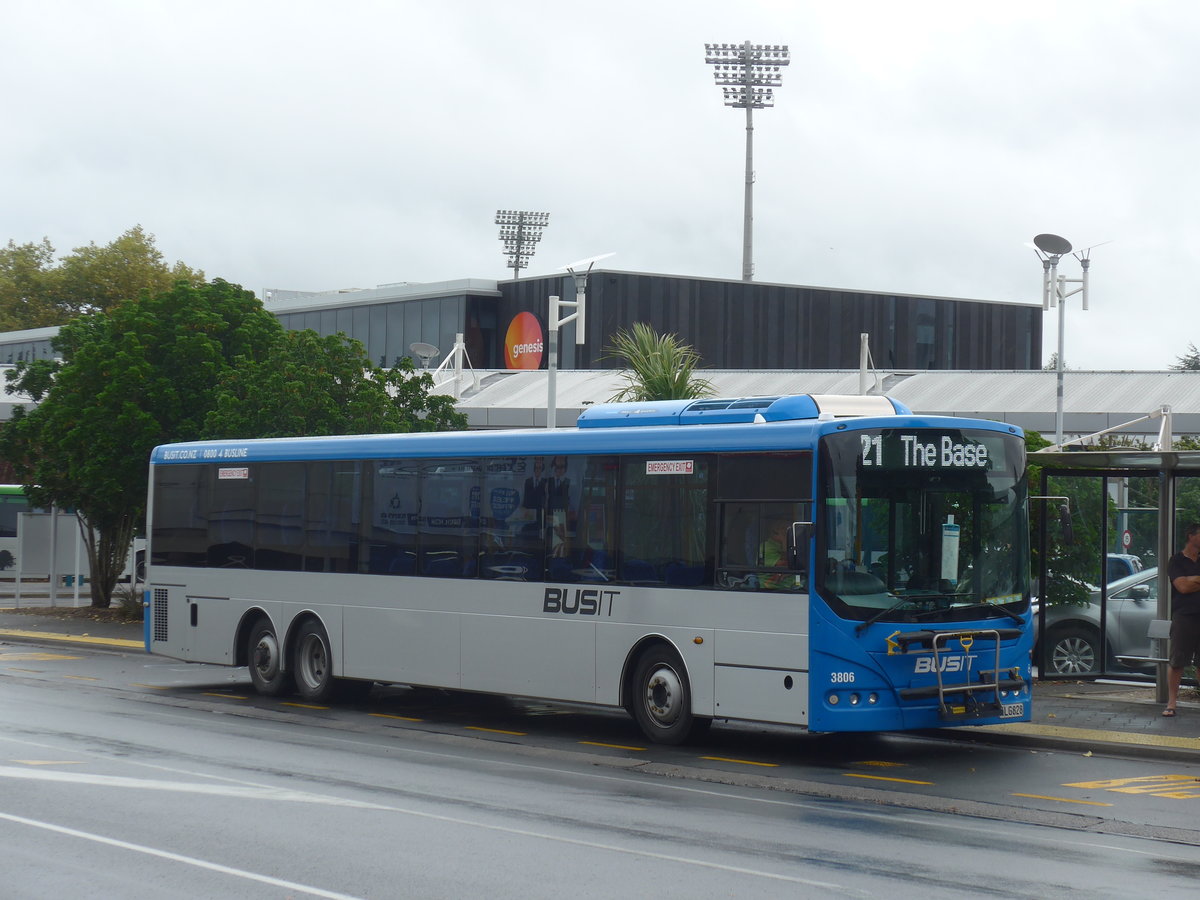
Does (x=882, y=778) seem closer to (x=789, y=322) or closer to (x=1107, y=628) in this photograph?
(x=1107, y=628)

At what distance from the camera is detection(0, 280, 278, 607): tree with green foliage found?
1171 inches

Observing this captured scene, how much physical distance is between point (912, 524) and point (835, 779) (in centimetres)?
228

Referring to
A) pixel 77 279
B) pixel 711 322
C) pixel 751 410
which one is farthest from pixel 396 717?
pixel 77 279

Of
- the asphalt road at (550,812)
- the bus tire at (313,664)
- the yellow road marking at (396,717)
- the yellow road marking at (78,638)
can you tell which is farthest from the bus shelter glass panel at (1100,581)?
the yellow road marking at (78,638)

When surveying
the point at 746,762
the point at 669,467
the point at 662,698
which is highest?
the point at 669,467

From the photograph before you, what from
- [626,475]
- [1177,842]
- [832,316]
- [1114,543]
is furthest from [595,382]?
[1177,842]

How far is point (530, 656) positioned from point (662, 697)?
1.74 metres

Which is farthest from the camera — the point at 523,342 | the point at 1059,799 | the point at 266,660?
the point at 523,342

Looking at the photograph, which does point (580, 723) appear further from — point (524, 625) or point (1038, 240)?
point (1038, 240)

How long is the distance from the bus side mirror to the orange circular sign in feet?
162

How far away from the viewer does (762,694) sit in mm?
12945

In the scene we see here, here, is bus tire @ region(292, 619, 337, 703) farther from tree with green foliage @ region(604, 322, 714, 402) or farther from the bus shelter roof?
tree with green foliage @ region(604, 322, 714, 402)

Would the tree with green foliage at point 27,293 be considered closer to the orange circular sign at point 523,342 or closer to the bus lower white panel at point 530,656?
the orange circular sign at point 523,342

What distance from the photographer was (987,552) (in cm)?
1342
